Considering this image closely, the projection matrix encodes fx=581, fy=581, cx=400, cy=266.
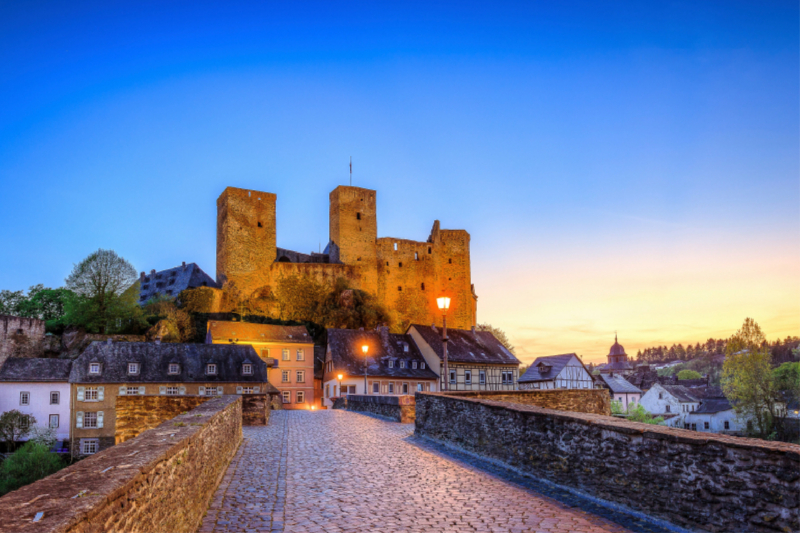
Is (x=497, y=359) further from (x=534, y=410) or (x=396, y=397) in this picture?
(x=534, y=410)

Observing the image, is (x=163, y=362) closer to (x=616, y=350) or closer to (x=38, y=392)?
(x=38, y=392)

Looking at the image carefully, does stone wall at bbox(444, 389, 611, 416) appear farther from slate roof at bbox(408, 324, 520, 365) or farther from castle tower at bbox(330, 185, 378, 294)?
castle tower at bbox(330, 185, 378, 294)

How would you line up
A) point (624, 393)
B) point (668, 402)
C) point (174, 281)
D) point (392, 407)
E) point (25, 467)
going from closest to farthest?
point (392, 407) → point (25, 467) → point (668, 402) → point (624, 393) → point (174, 281)

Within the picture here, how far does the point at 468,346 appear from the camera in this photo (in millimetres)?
49875

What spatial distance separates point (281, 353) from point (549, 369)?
23.5 meters

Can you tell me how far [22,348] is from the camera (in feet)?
170

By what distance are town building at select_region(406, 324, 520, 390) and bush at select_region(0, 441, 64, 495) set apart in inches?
1063

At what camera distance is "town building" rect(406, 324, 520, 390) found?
47281 millimetres

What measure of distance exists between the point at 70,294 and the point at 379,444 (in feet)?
169

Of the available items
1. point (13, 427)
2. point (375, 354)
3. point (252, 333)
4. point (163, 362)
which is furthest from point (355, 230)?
point (13, 427)

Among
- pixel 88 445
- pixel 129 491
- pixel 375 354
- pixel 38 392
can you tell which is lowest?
pixel 88 445

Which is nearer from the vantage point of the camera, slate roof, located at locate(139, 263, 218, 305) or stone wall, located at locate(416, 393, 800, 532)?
stone wall, located at locate(416, 393, 800, 532)

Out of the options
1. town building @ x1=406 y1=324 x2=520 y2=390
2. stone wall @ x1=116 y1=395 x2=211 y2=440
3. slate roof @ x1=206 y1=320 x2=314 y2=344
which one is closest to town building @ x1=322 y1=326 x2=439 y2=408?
town building @ x1=406 y1=324 x2=520 y2=390

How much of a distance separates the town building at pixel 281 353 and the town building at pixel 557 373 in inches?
783
